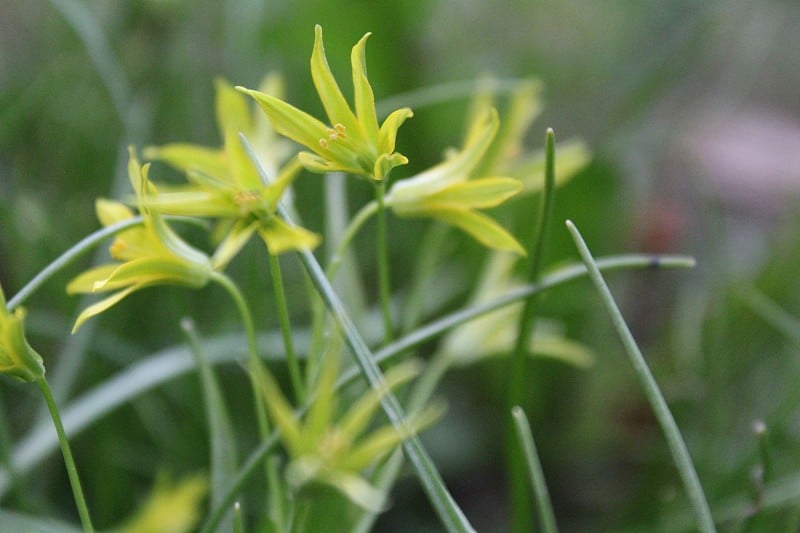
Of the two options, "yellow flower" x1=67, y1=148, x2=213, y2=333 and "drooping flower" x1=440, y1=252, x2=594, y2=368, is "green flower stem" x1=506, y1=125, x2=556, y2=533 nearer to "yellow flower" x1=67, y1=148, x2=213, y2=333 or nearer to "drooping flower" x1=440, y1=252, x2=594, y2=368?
"drooping flower" x1=440, y1=252, x2=594, y2=368

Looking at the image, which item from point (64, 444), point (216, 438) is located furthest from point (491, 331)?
point (64, 444)

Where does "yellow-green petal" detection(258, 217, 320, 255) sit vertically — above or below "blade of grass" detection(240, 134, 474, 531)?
above

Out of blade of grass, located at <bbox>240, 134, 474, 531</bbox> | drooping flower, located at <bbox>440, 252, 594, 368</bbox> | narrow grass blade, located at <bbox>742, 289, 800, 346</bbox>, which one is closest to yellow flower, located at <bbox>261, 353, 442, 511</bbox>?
blade of grass, located at <bbox>240, 134, 474, 531</bbox>

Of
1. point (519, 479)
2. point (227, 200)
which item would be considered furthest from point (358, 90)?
point (519, 479)

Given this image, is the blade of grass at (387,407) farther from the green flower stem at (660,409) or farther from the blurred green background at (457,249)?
the blurred green background at (457,249)

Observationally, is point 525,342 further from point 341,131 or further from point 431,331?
point 341,131
